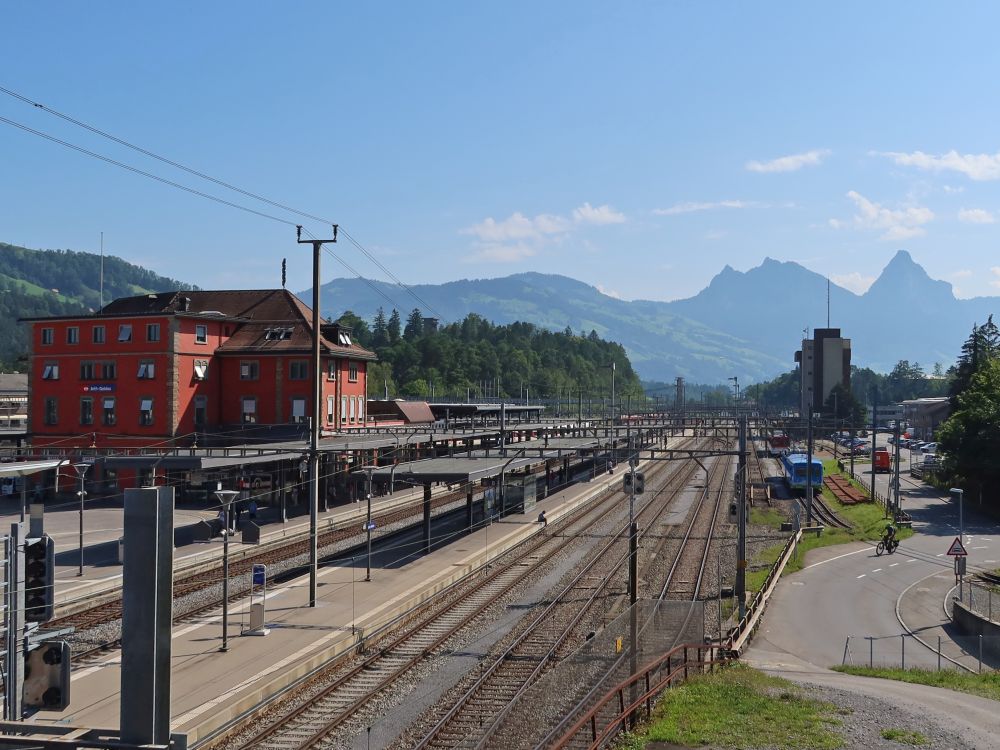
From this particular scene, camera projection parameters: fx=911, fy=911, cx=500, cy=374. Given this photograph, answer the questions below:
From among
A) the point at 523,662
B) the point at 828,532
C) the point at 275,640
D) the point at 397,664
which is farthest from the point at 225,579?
the point at 828,532

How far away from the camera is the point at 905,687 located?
22.7 meters

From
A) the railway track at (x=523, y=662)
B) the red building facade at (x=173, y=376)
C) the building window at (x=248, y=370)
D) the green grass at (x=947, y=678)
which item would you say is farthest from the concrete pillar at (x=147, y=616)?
the building window at (x=248, y=370)

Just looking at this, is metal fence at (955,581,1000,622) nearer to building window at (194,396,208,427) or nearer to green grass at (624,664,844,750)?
green grass at (624,664,844,750)

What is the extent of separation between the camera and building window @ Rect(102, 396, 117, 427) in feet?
197

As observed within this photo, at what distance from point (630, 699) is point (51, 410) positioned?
177 feet

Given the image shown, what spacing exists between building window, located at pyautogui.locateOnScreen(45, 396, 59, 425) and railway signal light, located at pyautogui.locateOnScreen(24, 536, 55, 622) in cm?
5503

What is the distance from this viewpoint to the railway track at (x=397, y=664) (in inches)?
703

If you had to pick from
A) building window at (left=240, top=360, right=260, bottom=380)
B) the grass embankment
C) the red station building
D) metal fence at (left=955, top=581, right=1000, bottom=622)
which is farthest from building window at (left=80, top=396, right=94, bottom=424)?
metal fence at (left=955, top=581, right=1000, bottom=622)

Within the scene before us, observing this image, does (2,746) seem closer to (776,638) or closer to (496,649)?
(496,649)

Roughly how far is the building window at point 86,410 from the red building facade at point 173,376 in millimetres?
67

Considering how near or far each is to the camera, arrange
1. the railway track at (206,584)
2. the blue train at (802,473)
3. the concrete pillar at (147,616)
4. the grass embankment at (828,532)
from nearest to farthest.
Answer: the concrete pillar at (147,616) < the railway track at (206,584) < the grass embankment at (828,532) < the blue train at (802,473)

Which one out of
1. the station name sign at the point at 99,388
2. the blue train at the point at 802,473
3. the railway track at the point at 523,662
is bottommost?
the railway track at the point at 523,662

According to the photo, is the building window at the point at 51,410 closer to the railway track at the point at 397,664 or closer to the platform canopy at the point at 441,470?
the platform canopy at the point at 441,470

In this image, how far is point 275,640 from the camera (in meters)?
23.8
